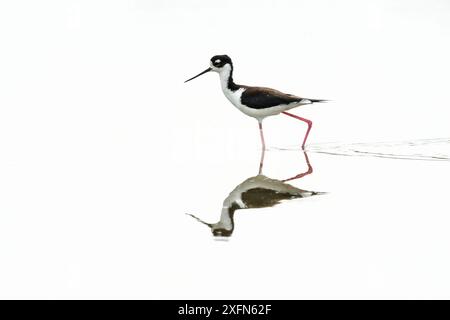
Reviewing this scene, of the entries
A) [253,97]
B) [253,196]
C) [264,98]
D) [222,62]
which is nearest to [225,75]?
[222,62]

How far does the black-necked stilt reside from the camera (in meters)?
6.74

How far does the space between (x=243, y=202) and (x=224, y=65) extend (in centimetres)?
245

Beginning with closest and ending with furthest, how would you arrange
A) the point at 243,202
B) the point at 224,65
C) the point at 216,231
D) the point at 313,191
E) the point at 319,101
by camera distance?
the point at 216,231
the point at 243,202
the point at 313,191
the point at 319,101
the point at 224,65

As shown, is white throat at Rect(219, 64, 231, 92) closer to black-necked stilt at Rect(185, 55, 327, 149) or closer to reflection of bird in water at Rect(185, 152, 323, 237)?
black-necked stilt at Rect(185, 55, 327, 149)

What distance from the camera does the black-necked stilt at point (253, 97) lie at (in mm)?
6738

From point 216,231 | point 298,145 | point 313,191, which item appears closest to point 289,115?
point 298,145

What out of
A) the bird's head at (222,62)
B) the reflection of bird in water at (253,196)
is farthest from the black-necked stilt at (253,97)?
the reflection of bird in water at (253,196)

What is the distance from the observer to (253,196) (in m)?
5.15

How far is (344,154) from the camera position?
674cm

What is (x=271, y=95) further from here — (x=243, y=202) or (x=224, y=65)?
(x=243, y=202)

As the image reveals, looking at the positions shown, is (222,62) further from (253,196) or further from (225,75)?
(253,196)

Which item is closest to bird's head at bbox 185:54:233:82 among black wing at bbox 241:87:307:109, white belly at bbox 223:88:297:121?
white belly at bbox 223:88:297:121

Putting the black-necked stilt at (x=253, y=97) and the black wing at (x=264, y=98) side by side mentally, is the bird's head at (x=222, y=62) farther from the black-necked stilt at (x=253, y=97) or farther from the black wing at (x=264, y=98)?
the black wing at (x=264, y=98)

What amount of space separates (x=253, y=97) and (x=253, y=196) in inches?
74.6
